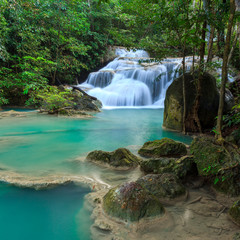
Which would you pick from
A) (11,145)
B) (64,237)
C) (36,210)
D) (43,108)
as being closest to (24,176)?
(36,210)

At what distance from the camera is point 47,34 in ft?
44.1

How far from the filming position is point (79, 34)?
13086 millimetres

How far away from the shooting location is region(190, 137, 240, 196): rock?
2473 millimetres

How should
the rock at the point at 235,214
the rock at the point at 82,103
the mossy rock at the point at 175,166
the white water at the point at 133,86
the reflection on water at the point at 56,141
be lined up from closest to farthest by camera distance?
1. the rock at the point at 235,214
2. the mossy rock at the point at 175,166
3. the reflection on water at the point at 56,141
4. the rock at the point at 82,103
5. the white water at the point at 133,86

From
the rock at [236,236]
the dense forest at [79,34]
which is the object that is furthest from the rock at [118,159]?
the rock at [236,236]

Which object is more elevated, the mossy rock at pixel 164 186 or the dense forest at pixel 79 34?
the dense forest at pixel 79 34

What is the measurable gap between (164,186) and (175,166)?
0.55 meters

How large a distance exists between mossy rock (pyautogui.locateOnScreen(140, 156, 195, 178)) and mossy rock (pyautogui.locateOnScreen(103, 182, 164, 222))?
87cm

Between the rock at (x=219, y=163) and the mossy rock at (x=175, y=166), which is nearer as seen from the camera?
the rock at (x=219, y=163)

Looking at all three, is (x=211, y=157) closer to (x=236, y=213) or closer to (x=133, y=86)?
(x=236, y=213)

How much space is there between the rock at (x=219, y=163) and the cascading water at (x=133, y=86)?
1161 centimetres

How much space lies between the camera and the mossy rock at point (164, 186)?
7.88ft

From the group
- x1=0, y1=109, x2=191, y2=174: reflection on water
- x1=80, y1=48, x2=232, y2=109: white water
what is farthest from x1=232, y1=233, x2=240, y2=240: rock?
x1=80, y1=48, x2=232, y2=109: white water

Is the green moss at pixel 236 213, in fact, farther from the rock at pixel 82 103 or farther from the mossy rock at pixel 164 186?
the rock at pixel 82 103
